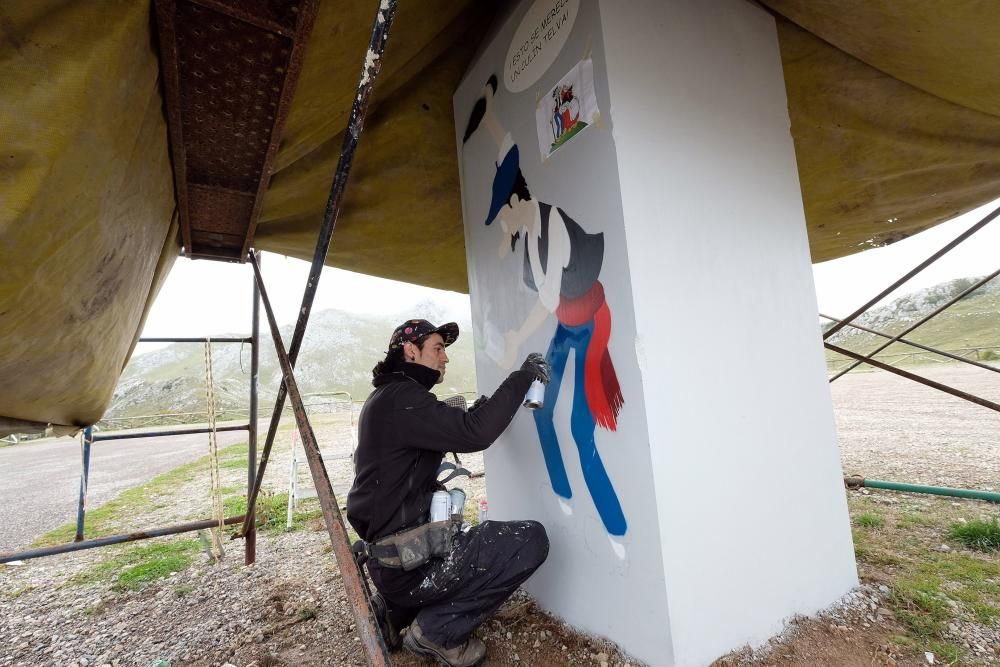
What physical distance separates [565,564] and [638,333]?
115cm

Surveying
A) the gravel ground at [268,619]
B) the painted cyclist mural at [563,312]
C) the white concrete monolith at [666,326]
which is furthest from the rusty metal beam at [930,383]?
the painted cyclist mural at [563,312]

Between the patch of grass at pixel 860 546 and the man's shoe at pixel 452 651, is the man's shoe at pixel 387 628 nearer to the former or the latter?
the man's shoe at pixel 452 651

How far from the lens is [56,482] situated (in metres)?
12.4

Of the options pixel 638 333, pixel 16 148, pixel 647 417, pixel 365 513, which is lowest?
pixel 365 513

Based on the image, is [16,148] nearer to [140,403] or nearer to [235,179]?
[235,179]

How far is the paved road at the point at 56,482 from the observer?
26.0 ft

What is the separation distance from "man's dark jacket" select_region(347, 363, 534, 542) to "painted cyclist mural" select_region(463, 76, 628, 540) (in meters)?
0.24

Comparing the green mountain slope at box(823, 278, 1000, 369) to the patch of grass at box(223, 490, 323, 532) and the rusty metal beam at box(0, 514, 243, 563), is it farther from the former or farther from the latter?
the rusty metal beam at box(0, 514, 243, 563)

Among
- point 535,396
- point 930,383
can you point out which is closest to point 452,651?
point 535,396

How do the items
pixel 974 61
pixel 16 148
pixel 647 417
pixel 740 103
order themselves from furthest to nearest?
pixel 740 103 < pixel 974 61 < pixel 647 417 < pixel 16 148

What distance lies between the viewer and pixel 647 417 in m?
1.59

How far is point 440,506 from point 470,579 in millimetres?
332

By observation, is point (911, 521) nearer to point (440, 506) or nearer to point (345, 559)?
point (440, 506)

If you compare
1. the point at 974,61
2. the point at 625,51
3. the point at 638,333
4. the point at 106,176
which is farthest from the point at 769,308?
the point at 106,176
